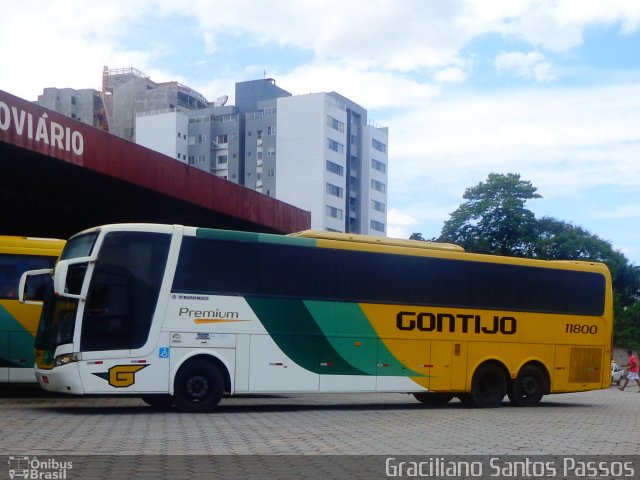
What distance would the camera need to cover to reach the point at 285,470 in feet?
30.8

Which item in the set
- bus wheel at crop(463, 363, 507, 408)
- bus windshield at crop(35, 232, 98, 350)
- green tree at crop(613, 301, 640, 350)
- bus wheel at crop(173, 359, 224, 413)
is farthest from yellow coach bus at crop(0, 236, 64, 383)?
green tree at crop(613, 301, 640, 350)

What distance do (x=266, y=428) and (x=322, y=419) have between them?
223 centimetres

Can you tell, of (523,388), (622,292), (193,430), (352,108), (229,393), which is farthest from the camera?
(352,108)

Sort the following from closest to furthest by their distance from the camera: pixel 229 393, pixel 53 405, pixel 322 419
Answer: pixel 322 419 < pixel 229 393 < pixel 53 405

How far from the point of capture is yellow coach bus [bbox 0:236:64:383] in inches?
741

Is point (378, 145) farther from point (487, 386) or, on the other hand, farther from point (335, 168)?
point (487, 386)

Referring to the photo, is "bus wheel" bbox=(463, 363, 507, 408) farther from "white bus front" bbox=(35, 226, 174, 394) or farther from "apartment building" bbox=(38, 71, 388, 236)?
"apartment building" bbox=(38, 71, 388, 236)

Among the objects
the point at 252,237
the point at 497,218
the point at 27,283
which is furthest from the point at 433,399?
the point at 497,218

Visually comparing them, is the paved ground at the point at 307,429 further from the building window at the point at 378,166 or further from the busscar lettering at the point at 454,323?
the building window at the point at 378,166

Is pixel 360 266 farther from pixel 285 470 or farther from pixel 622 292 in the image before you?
pixel 622 292

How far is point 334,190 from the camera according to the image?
102m

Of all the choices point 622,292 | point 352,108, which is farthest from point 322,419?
point 352,108

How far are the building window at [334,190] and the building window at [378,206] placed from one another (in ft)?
23.7

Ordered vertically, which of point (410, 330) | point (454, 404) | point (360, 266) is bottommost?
point (454, 404)
